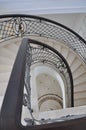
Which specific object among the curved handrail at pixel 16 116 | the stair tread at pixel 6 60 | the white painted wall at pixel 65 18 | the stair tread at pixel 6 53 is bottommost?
the curved handrail at pixel 16 116

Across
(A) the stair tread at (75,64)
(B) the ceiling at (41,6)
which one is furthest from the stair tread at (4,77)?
(A) the stair tread at (75,64)

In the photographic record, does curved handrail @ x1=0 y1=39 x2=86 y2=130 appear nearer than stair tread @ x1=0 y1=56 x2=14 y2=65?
Yes

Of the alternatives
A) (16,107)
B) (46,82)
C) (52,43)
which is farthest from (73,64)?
(16,107)

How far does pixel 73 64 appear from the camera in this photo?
20.6 ft

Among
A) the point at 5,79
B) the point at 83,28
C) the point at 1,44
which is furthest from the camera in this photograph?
the point at 83,28

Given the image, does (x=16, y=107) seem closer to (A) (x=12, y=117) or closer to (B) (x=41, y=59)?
(A) (x=12, y=117)

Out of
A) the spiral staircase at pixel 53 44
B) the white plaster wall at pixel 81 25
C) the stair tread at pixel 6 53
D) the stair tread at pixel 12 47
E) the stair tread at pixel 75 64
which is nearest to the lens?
the spiral staircase at pixel 53 44

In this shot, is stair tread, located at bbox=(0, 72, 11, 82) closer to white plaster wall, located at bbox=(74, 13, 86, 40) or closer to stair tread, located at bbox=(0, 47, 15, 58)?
stair tread, located at bbox=(0, 47, 15, 58)

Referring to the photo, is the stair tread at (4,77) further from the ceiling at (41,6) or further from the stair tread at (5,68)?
the ceiling at (41,6)

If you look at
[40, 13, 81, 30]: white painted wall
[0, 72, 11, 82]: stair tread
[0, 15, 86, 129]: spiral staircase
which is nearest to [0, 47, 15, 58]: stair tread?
[0, 15, 86, 129]: spiral staircase

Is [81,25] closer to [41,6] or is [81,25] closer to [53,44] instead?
[53,44]

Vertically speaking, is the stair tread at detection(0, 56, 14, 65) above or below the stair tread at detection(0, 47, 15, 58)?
below

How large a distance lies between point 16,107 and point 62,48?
605 cm

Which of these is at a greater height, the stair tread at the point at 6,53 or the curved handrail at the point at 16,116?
the stair tread at the point at 6,53
